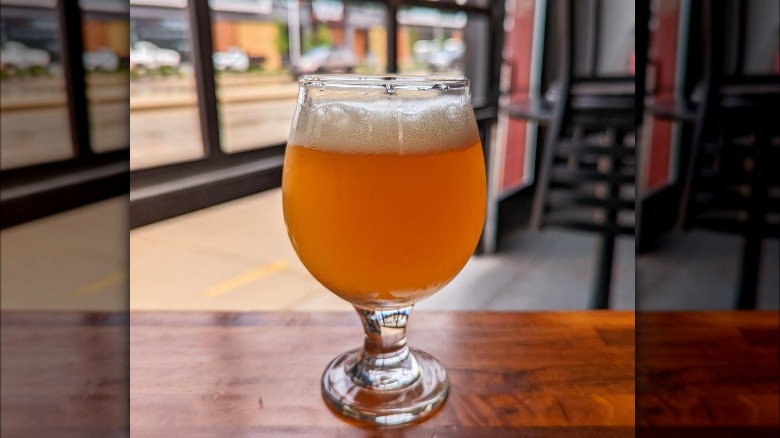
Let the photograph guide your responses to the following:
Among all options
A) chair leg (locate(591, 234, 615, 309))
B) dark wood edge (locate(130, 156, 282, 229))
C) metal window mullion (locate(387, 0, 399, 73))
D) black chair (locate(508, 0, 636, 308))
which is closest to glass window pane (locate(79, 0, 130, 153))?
dark wood edge (locate(130, 156, 282, 229))

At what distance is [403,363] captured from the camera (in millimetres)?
546

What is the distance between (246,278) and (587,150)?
168 cm

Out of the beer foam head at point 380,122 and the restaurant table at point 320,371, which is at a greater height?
the beer foam head at point 380,122

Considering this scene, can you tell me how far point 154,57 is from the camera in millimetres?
2104

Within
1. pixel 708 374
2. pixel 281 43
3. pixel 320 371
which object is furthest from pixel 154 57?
pixel 281 43

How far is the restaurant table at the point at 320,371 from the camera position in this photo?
0.48 meters

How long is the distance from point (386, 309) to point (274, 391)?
0.12 meters

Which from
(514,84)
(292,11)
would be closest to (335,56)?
(292,11)

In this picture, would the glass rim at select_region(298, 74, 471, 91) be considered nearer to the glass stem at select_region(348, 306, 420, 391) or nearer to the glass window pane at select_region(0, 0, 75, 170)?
the glass stem at select_region(348, 306, 420, 391)

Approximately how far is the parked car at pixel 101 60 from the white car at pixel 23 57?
135 millimetres

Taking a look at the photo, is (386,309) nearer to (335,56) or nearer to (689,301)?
(689,301)

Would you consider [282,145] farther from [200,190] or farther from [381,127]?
[381,127]

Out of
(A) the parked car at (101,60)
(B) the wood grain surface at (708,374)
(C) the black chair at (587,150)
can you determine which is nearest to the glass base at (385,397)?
(B) the wood grain surface at (708,374)

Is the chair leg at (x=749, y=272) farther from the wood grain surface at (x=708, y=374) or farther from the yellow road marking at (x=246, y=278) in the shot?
the yellow road marking at (x=246, y=278)
